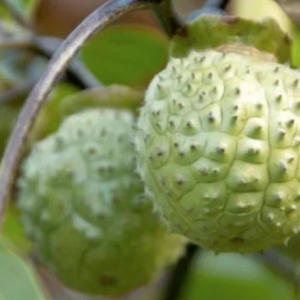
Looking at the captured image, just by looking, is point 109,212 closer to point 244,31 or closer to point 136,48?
point 244,31

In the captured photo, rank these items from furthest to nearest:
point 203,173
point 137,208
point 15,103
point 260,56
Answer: point 15,103 < point 137,208 < point 260,56 < point 203,173

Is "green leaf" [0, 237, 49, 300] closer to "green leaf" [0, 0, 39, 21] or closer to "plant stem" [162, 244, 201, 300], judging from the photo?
"plant stem" [162, 244, 201, 300]

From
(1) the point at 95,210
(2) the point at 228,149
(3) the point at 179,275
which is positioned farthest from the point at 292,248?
(2) the point at 228,149

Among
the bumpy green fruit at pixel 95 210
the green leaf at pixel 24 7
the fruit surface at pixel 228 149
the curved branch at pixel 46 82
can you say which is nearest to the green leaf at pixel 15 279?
the curved branch at pixel 46 82

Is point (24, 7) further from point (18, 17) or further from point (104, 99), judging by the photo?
point (104, 99)

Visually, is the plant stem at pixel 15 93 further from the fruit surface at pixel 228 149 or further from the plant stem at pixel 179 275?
the fruit surface at pixel 228 149

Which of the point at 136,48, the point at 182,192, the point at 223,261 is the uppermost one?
the point at 182,192

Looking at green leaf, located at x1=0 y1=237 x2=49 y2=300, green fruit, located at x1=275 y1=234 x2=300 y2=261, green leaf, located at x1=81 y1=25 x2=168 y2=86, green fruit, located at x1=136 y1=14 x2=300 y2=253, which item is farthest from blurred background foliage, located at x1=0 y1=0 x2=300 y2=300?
green leaf, located at x1=0 y1=237 x2=49 y2=300

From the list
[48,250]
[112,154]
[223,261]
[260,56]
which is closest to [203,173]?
[260,56]
